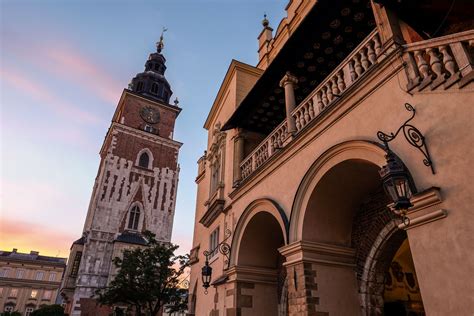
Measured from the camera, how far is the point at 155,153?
43.4 m

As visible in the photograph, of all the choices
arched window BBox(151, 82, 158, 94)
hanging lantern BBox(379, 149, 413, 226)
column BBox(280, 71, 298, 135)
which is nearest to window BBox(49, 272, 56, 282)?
arched window BBox(151, 82, 158, 94)

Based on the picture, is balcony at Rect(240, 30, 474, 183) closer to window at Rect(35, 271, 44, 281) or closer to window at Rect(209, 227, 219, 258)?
window at Rect(209, 227, 219, 258)

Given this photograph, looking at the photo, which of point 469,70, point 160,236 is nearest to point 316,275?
point 469,70

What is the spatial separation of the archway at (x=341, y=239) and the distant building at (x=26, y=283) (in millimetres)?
79203

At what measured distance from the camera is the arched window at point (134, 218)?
124 ft

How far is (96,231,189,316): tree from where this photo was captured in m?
20.4

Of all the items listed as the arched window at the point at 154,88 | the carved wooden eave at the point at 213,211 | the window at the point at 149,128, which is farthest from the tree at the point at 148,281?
the arched window at the point at 154,88

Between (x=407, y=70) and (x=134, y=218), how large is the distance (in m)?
38.0

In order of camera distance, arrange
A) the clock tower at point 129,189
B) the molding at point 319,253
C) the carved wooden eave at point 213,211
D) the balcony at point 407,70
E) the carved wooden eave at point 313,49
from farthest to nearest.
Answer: the clock tower at point 129,189
the carved wooden eave at point 213,211
the carved wooden eave at point 313,49
the molding at point 319,253
the balcony at point 407,70

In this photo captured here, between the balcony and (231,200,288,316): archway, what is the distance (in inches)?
78.3

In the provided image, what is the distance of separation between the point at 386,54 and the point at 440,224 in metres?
2.80

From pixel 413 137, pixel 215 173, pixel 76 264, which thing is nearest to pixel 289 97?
pixel 413 137

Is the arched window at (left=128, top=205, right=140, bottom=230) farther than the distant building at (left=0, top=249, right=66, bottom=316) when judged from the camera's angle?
No

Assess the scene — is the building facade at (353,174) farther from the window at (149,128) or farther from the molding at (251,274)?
the window at (149,128)
